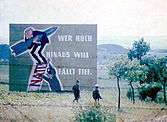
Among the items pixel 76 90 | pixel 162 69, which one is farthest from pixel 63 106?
pixel 162 69

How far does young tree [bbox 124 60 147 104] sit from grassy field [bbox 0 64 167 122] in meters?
0.07

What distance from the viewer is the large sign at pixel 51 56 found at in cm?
388

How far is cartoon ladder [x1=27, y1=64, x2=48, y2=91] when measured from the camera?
3.94 metres

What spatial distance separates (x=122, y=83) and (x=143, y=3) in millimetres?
776

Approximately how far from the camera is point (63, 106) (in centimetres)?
391

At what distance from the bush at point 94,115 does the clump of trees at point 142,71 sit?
174 millimetres

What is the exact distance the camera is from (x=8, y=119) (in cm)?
398

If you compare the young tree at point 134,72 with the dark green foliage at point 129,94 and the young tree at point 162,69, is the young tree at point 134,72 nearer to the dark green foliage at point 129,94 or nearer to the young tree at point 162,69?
the dark green foliage at point 129,94

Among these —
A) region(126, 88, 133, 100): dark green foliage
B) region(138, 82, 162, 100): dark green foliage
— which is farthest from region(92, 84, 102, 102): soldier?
region(138, 82, 162, 100): dark green foliage

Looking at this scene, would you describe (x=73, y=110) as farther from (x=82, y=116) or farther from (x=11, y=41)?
(x=11, y=41)

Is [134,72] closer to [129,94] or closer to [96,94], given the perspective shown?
[129,94]

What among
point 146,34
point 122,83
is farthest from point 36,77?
point 146,34

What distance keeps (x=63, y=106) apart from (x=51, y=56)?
483 mm

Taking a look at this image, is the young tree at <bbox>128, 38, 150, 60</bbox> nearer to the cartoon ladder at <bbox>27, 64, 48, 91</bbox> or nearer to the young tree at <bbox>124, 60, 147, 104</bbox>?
the young tree at <bbox>124, 60, 147, 104</bbox>
